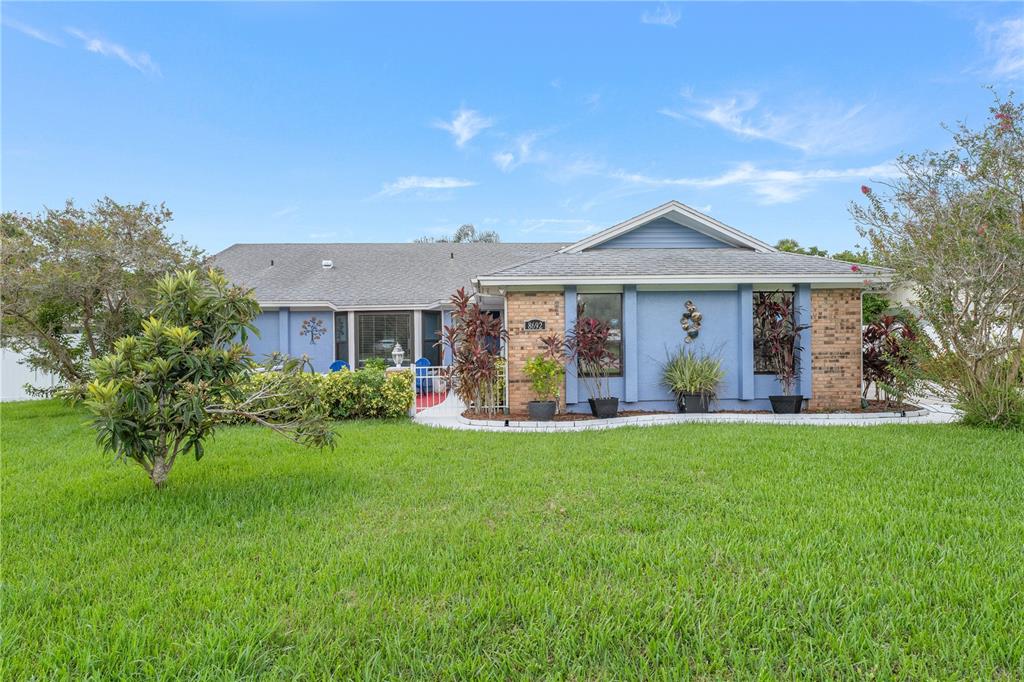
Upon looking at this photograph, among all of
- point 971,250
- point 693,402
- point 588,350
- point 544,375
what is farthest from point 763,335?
point 544,375

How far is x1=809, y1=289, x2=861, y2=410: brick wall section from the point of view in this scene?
10297mm

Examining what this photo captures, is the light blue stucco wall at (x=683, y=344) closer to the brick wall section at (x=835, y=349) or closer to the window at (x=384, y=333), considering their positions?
the brick wall section at (x=835, y=349)

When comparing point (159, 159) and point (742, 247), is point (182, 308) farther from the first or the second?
point (742, 247)

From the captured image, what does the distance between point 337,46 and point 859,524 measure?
13322 mm

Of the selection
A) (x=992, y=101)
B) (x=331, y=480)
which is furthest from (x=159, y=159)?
(x=992, y=101)

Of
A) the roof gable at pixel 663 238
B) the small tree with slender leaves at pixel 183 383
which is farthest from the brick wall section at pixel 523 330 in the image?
the small tree with slender leaves at pixel 183 383

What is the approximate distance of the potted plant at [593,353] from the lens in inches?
383

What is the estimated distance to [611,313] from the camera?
34.8 feet

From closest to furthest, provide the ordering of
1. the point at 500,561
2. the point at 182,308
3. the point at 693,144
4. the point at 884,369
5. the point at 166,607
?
1. the point at 166,607
2. the point at 500,561
3. the point at 182,308
4. the point at 884,369
5. the point at 693,144

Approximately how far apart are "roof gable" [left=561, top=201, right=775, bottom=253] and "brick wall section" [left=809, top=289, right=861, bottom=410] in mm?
2453

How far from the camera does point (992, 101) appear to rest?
7645 mm

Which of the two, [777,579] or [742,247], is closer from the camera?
[777,579]

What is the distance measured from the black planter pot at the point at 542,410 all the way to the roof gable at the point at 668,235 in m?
4.66

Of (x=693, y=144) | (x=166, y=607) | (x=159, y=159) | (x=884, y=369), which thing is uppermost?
(x=693, y=144)
